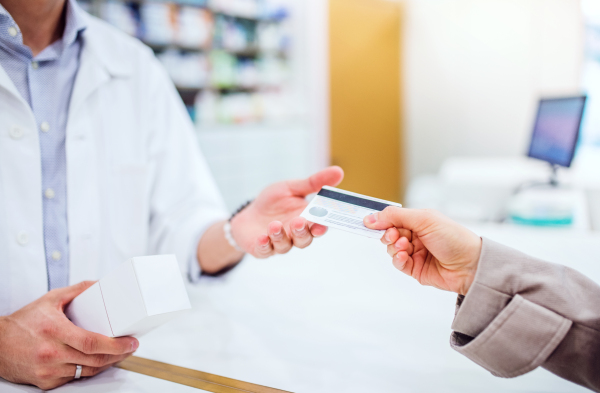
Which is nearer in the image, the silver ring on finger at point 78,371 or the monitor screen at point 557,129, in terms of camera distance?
the silver ring on finger at point 78,371

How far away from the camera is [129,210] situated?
1151 mm

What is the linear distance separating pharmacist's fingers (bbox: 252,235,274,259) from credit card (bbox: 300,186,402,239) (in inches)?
4.7

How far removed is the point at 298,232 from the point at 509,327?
37cm

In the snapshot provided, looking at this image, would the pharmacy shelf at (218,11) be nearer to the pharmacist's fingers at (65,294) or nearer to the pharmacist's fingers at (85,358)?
the pharmacist's fingers at (65,294)

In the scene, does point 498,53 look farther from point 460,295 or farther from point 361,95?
point 460,295

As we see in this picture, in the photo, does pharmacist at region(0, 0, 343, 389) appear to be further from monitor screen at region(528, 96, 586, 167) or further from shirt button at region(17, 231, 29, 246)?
monitor screen at region(528, 96, 586, 167)

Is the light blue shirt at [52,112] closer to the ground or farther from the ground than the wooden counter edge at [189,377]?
farther from the ground

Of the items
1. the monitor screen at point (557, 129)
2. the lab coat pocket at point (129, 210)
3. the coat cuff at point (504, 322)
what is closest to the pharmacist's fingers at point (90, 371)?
the lab coat pocket at point (129, 210)

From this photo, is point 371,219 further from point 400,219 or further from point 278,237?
point 278,237

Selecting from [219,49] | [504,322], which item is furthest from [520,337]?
[219,49]

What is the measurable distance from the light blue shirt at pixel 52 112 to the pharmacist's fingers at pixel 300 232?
1.91ft

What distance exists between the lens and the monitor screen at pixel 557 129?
1.98 metres

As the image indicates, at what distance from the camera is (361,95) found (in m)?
4.55

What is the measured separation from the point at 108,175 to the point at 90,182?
0.06 m
